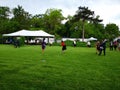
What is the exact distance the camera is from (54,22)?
98812 millimetres

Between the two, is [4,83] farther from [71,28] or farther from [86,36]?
[86,36]

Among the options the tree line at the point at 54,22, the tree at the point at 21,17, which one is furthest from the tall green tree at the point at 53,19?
the tree at the point at 21,17

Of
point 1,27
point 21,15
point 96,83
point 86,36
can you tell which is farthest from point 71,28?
point 96,83

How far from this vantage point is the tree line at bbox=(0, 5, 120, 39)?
80.2 m

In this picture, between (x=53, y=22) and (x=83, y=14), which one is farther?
(x=53, y=22)

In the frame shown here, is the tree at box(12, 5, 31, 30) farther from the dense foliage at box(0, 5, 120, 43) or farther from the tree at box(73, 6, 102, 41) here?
the tree at box(73, 6, 102, 41)

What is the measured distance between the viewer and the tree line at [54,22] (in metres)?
80.2

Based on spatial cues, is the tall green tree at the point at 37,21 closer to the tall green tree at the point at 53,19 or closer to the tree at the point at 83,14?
the tall green tree at the point at 53,19

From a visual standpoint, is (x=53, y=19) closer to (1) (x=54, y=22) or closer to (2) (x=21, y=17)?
(1) (x=54, y=22)

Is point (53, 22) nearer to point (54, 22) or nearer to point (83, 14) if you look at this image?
point (54, 22)

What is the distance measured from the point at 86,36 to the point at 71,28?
968 centimetres

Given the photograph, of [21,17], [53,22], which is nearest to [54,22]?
[53,22]

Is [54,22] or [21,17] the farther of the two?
[54,22]

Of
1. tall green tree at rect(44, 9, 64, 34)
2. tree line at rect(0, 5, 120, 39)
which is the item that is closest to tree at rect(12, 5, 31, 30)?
tree line at rect(0, 5, 120, 39)
